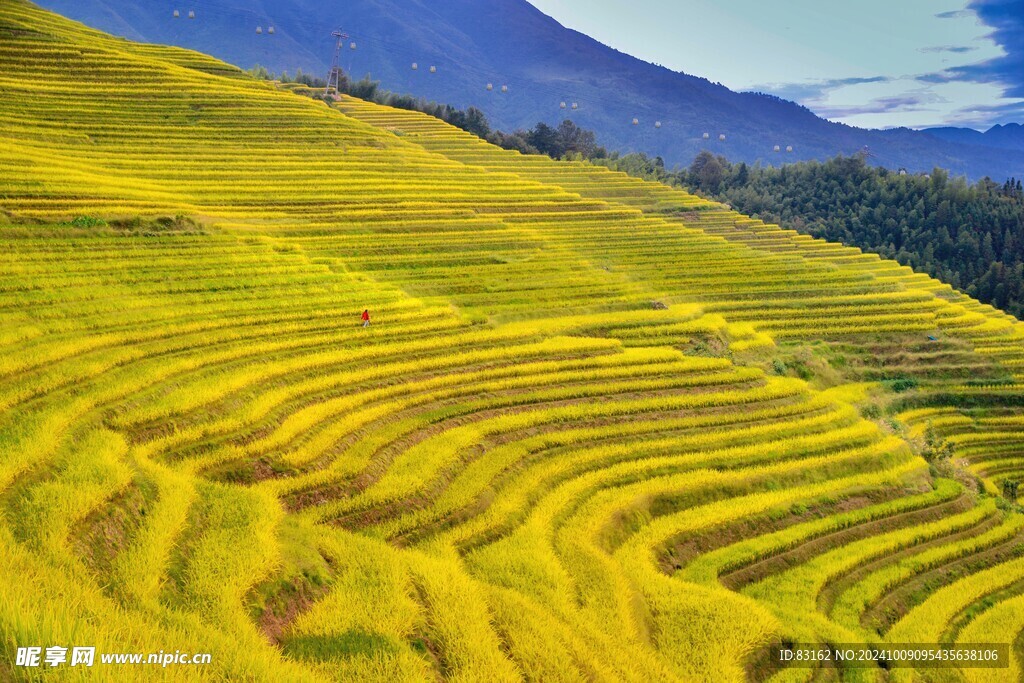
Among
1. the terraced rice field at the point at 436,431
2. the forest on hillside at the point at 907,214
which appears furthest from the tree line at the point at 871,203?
the terraced rice field at the point at 436,431

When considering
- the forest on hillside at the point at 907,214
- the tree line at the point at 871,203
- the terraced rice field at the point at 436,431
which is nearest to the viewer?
the terraced rice field at the point at 436,431

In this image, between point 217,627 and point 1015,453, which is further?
point 1015,453

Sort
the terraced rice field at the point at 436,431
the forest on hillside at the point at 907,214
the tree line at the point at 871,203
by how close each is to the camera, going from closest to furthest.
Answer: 1. the terraced rice field at the point at 436,431
2. the forest on hillside at the point at 907,214
3. the tree line at the point at 871,203

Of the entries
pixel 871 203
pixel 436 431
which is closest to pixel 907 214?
pixel 871 203

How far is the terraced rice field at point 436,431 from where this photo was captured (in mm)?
8211

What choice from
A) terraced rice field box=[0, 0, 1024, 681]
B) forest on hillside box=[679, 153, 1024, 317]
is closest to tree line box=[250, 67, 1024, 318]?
forest on hillside box=[679, 153, 1024, 317]

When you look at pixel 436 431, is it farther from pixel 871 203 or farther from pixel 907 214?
pixel 871 203

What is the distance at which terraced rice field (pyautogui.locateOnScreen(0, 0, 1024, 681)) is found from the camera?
8211 mm

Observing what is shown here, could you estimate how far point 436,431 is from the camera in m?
14.9

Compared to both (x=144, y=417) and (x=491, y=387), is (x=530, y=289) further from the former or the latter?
(x=144, y=417)

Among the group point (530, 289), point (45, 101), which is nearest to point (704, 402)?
point (530, 289)

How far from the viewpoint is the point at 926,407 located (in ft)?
88.1

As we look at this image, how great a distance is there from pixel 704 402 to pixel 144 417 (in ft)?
42.8

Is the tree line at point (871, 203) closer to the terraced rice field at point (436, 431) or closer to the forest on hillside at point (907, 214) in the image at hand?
the forest on hillside at point (907, 214)
